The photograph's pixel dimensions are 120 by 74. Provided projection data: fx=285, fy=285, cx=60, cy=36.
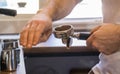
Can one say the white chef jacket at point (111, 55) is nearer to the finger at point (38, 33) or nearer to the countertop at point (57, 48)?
the finger at point (38, 33)

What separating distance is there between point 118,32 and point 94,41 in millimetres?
60

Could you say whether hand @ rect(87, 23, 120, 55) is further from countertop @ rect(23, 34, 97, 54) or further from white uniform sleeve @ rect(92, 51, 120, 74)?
countertop @ rect(23, 34, 97, 54)

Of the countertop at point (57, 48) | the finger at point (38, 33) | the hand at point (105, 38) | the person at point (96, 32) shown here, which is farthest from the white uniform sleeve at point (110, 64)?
the countertop at point (57, 48)

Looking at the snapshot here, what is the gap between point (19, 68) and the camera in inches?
34.0

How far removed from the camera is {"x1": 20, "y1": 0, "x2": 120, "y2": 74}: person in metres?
0.64

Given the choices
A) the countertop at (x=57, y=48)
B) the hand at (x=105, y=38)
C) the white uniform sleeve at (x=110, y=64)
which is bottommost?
the countertop at (x=57, y=48)

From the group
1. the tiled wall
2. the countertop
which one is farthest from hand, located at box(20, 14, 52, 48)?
the tiled wall

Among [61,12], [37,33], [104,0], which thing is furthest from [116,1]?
[37,33]

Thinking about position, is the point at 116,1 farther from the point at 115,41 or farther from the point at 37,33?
the point at 37,33

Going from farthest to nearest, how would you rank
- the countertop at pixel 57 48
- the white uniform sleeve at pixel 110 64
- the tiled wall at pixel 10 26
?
the tiled wall at pixel 10 26, the countertop at pixel 57 48, the white uniform sleeve at pixel 110 64

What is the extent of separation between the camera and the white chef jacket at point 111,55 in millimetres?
808

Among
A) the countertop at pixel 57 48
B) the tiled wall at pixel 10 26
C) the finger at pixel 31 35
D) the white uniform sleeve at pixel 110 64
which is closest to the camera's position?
the finger at pixel 31 35

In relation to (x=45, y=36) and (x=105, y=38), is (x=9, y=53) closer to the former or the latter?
(x=45, y=36)

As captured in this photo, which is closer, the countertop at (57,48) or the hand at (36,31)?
the hand at (36,31)
